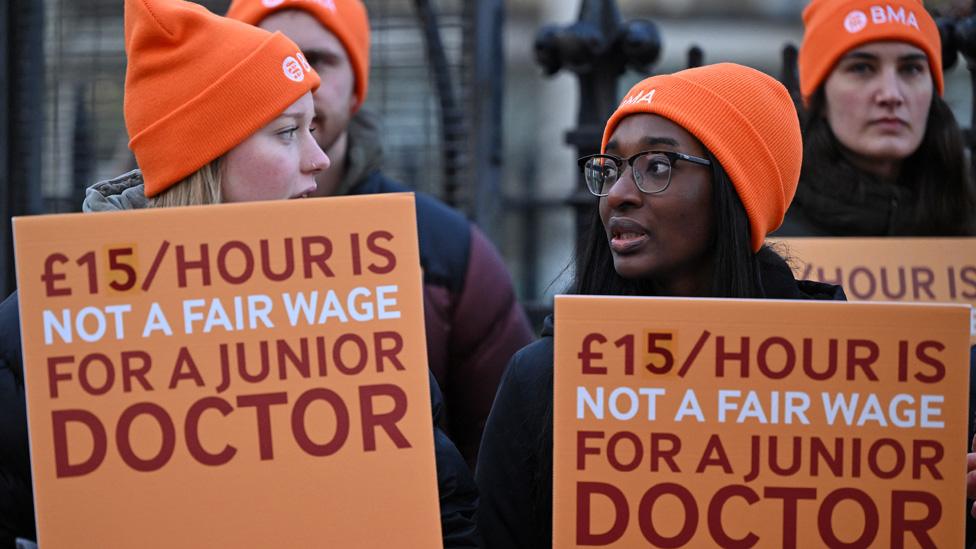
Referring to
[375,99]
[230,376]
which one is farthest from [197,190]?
[375,99]

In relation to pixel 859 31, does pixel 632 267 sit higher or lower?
lower

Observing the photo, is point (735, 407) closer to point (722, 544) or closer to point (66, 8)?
point (722, 544)

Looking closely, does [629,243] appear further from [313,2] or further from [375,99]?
[375,99]

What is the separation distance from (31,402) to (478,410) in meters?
1.86

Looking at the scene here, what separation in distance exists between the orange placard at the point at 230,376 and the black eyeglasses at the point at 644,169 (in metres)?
0.57

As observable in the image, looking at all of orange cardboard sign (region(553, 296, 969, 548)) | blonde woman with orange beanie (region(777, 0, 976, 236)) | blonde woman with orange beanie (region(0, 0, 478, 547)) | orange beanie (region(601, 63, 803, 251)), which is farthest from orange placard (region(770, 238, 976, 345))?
blonde woman with orange beanie (region(0, 0, 478, 547))

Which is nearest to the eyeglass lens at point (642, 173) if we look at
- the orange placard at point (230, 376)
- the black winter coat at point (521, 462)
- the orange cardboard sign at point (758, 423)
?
the black winter coat at point (521, 462)

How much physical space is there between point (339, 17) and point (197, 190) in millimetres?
1435

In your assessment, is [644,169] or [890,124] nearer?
[644,169]

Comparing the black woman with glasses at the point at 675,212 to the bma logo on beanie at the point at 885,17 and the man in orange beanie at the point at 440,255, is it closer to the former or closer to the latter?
the man in orange beanie at the point at 440,255

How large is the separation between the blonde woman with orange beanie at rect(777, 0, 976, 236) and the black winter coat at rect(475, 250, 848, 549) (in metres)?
1.48

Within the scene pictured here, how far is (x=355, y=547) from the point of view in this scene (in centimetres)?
251

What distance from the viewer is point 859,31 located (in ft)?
14.1

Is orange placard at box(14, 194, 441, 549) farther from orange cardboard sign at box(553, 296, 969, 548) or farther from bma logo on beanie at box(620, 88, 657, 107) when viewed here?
bma logo on beanie at box(620, 88, 657, 107)
